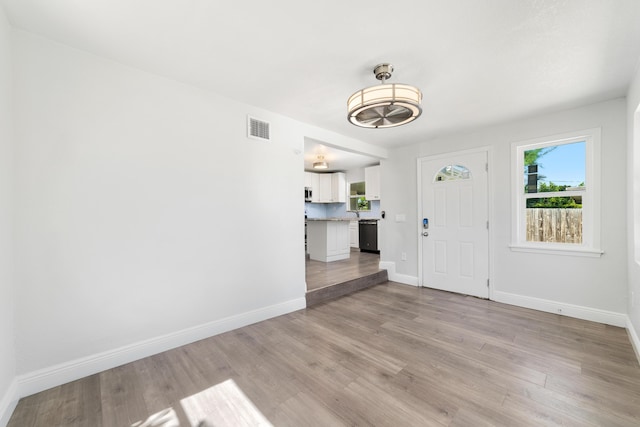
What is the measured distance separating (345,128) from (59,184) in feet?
10.3

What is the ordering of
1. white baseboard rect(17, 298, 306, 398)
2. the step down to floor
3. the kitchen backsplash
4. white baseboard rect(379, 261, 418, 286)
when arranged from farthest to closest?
the kitchen backsplash < white baseboard rect(379, 261, 418, 286) < the step down to floor < white baseboard rect(17, 298, 306, 398)

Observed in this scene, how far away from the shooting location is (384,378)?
2.03 m

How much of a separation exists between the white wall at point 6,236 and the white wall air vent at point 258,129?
5.92 ft

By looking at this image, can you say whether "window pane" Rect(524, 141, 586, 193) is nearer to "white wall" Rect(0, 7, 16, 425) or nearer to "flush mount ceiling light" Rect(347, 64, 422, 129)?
"flush mount ceiling light" Rect(347, 64, 422, 129)

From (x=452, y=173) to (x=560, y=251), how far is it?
5.61 feet

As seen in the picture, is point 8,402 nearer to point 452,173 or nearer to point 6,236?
point 6,236

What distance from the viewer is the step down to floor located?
3.75m

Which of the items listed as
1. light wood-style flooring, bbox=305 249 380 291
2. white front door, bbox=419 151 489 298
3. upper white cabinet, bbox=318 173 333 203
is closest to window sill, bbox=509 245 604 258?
white front door, bbox=419 151 489 298

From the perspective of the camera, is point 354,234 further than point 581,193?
Yes

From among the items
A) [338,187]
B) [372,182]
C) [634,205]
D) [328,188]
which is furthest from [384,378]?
[328,188]

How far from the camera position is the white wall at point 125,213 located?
1914 millimetres

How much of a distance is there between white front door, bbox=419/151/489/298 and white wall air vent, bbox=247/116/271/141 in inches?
108

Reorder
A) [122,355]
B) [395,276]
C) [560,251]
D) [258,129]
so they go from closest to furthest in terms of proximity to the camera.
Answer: [122,355], [258,129], [560,251], [395,276]

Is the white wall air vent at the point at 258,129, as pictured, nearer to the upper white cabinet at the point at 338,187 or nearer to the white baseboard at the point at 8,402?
the white baseboard at the point at 8,402
